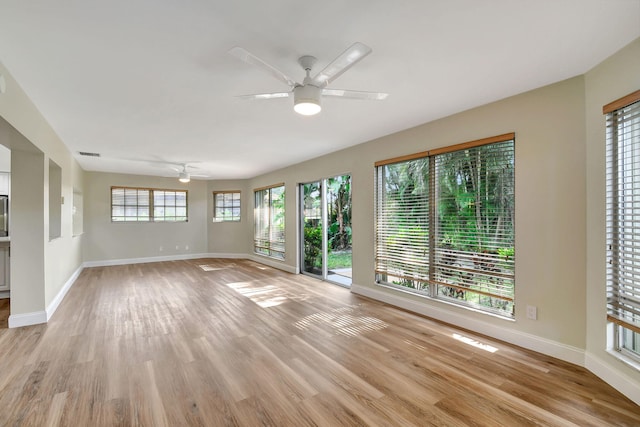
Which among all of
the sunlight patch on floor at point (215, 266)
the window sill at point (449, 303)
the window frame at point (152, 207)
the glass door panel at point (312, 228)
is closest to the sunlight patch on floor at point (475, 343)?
the window sill at point (449, 303)

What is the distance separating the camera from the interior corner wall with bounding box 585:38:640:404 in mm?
2074

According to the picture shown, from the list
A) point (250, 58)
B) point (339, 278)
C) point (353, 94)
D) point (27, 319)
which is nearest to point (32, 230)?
point (27, 319)

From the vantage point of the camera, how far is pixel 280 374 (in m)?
2.31

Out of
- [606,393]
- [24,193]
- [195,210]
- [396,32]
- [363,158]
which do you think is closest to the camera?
[396,32]

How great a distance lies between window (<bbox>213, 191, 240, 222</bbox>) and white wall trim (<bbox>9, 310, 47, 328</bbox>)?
17.7ft

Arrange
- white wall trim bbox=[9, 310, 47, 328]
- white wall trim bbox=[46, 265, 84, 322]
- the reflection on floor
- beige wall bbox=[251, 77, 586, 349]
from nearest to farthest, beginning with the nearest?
beige wall bbox=[251, 77, 586, 349], white wall trim bbox=[9, 310, 47, 328], white wall trim bbox=[46, 265, 84, 322], the reflection on floor

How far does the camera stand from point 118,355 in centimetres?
263

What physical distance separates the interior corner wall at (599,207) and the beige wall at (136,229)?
331 inches

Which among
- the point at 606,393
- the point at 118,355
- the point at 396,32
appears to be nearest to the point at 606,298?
the point at 606,393

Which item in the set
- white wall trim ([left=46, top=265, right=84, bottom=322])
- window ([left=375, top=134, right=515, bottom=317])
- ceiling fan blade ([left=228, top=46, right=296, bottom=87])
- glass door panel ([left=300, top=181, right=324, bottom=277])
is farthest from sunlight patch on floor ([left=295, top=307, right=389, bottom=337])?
white wall trim ([left=46, top=265, right=84, bottom=322])

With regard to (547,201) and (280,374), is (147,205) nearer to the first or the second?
(280,374)

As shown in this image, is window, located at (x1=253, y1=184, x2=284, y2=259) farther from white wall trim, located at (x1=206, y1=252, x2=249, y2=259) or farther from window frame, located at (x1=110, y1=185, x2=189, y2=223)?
window frame, located at (x1=110, y1=185, x2=189, y2=223)

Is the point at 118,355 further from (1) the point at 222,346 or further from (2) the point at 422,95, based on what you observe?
(2) the point at 422,95

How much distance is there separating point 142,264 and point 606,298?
8644 mm
